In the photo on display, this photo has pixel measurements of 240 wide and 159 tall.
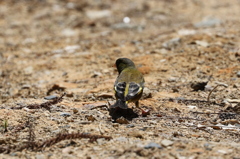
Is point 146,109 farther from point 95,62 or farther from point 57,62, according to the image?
point 57,62

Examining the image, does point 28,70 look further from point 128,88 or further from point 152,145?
point 152,145

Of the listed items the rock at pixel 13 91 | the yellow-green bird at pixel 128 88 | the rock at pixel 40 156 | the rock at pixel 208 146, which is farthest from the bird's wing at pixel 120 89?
the rock at pixel 13 91

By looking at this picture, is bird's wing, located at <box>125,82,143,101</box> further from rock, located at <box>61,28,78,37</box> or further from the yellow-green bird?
rock, located at <box>61,28,78,37</box>

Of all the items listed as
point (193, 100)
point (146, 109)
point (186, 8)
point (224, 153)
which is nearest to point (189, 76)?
point (193, 100)

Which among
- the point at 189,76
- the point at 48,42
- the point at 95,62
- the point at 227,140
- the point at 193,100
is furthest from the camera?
the point at 48,42

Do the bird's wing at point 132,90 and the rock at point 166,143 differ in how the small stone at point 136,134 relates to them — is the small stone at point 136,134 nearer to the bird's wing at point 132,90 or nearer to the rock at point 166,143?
the rock at point 166,143
